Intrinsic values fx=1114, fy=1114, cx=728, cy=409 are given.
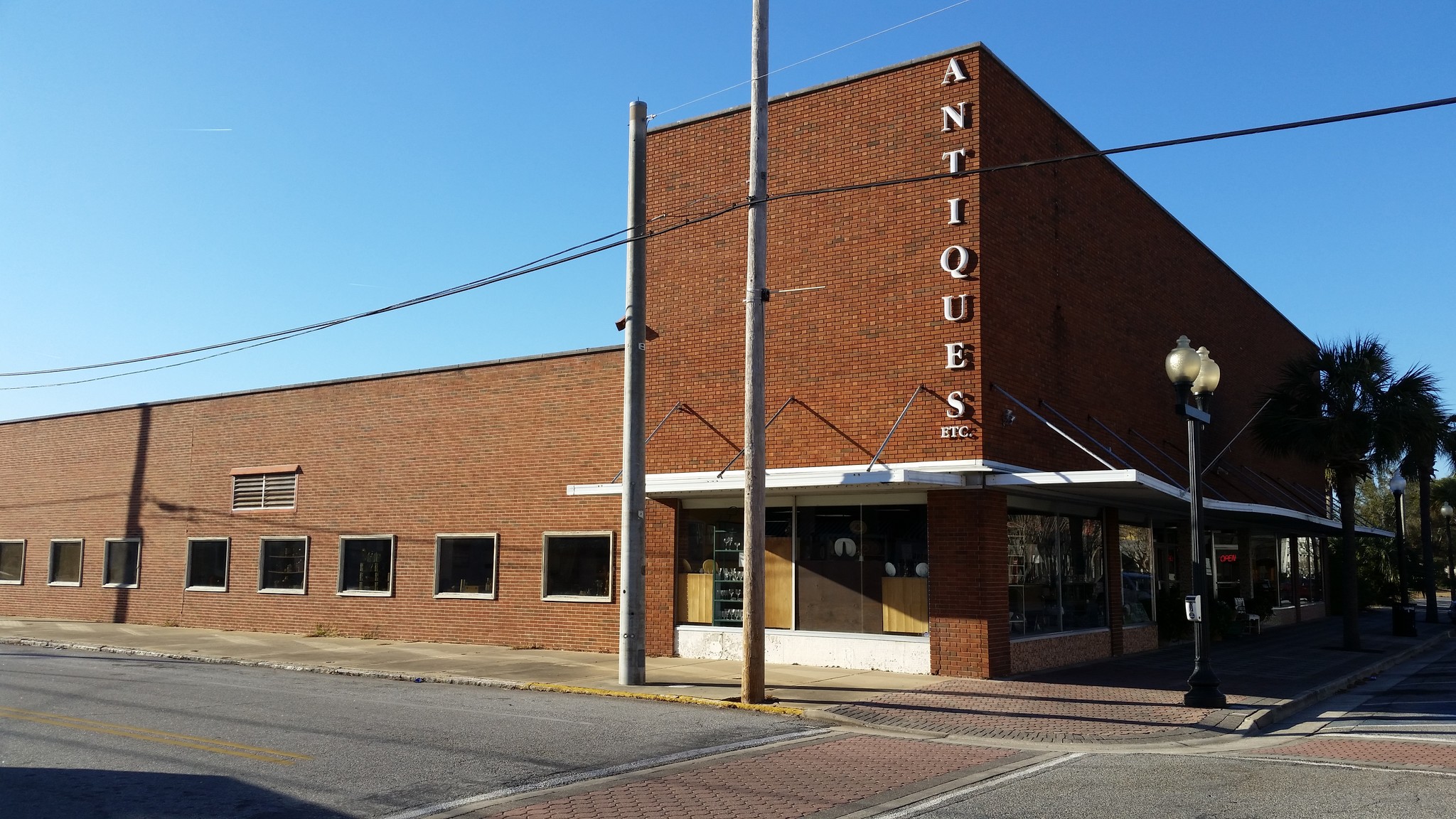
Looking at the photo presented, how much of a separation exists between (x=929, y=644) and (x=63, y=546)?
25997 millimetres

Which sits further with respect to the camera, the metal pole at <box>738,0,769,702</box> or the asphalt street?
the metal pole at <box>738,0,769,702</box>

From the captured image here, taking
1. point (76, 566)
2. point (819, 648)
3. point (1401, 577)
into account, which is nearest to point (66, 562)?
point (76, 566)

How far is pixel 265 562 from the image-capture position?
26219 mm

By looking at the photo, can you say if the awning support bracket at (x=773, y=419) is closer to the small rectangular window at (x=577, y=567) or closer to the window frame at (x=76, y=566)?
the small rectangular window at (x=577, y=567)

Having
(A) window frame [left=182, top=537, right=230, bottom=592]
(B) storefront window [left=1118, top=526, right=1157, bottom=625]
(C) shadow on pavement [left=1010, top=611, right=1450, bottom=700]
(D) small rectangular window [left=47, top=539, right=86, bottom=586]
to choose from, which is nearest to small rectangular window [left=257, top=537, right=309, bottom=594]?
(A) window frame [left=182, top=537, right=230, bottom=592]

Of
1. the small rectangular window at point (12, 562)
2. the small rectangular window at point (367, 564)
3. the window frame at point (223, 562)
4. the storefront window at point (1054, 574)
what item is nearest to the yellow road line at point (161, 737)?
the small rectangular window at point (367, 564)

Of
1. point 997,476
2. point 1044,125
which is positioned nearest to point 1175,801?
point 997,476

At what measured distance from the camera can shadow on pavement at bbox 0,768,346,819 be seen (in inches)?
312

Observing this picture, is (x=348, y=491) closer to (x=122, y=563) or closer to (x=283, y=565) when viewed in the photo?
(x=283, y=565)

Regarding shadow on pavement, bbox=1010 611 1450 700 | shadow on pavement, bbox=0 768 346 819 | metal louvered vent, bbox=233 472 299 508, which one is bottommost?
shadow on pavement, bbox=0 768 346 819

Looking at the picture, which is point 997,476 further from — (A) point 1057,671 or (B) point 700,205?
(B) point 700,205

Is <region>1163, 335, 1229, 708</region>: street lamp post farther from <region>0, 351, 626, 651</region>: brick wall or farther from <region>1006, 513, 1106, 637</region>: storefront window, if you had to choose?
<region>0, 351, 626, 651</region>: brick wall

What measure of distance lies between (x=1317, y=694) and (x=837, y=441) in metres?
7.63

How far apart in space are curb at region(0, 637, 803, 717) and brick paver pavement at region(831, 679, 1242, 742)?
1.48 m
